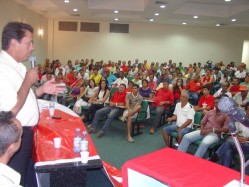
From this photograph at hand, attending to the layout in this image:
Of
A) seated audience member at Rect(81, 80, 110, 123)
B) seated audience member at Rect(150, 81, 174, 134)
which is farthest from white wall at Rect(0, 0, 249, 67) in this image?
seated audience member at Rect(150, 81, 174, 134)

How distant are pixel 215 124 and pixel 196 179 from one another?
8.72ft

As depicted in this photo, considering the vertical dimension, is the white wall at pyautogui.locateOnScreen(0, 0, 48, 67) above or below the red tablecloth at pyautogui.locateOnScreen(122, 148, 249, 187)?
above

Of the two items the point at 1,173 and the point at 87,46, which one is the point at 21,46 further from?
the point at 87,46

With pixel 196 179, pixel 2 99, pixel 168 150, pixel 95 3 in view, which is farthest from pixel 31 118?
pixel 95 3

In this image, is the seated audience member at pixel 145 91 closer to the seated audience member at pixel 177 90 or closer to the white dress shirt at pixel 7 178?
the seated audience member at pixel 177 90

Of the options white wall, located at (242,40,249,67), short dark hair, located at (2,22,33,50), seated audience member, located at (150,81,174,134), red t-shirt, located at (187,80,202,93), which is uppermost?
white wall, located at (242,40,249,67)

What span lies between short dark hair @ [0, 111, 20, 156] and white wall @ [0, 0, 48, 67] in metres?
7.69

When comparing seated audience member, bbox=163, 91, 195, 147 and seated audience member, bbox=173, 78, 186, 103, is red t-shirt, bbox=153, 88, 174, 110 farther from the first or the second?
seated audience member, bbox=163, 91, 195, 147

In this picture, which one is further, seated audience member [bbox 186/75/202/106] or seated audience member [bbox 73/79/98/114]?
seated audience member [bbox 186/75/202/106]

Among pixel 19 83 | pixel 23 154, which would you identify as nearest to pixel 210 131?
pixel 23 154

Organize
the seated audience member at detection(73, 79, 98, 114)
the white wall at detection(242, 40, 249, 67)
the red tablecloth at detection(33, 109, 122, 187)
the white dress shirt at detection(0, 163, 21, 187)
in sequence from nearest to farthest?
the white dress shirt at detection(0, 163, 21, 187) < the red tablecloth at detection(33, 109, 122, 187) < the seated audience member at detection(73, 79, 98, 114) < the white wall at detection(242, 40, 249, 67)

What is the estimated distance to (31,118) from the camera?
77.4 inches

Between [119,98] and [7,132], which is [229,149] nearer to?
[119,98]

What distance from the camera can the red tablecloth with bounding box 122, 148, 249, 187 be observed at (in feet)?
4.95
